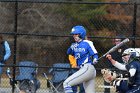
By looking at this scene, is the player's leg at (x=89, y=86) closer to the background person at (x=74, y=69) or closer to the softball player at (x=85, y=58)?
the softball player at (x=85, y=58)

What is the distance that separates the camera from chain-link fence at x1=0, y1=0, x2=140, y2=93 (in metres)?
13.4

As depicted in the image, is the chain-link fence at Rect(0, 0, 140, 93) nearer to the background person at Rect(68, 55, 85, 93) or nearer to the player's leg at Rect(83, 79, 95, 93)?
the background person at Rect(68, 55, 85, 93)

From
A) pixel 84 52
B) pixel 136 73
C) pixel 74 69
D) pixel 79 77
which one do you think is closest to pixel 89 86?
pixel 79 77

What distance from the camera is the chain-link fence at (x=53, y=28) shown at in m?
13.4

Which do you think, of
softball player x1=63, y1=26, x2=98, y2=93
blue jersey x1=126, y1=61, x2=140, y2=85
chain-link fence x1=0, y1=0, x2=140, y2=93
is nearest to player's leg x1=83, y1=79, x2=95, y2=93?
softball player x1=63, y1=26, x2=98, y2=93

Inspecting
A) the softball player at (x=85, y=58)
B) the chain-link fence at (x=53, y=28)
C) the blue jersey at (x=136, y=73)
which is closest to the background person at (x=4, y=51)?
the chain-link fence at (x=53, y=28)

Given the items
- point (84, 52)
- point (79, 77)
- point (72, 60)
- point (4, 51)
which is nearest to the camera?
point (79, 77)

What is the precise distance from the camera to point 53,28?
1811 cm

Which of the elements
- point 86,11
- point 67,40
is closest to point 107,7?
point 86,11

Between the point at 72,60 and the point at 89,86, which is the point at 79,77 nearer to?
the point at 89,86

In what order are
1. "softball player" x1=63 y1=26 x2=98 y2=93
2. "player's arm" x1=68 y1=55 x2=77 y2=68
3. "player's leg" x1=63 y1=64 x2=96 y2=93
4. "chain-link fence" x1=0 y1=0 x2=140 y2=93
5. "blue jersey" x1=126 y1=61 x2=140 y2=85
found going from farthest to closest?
"chain-link fence" x1=0 y1=0 x2=140 y2=93 → "player's arm" x1=68 y1=55 x2=77 y2=68 → "softball player" x1=63 y1=26 x2=98 y2=93 → "player's leg" x1=63 y1=64 x2=96 y2=93 → "blue jersey" x1=126 y1=61 x2=140 y2=85

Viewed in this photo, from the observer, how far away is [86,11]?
65.1 ft

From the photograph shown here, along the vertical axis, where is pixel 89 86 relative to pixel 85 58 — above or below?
below

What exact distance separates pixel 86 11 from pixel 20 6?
4.29 metres
